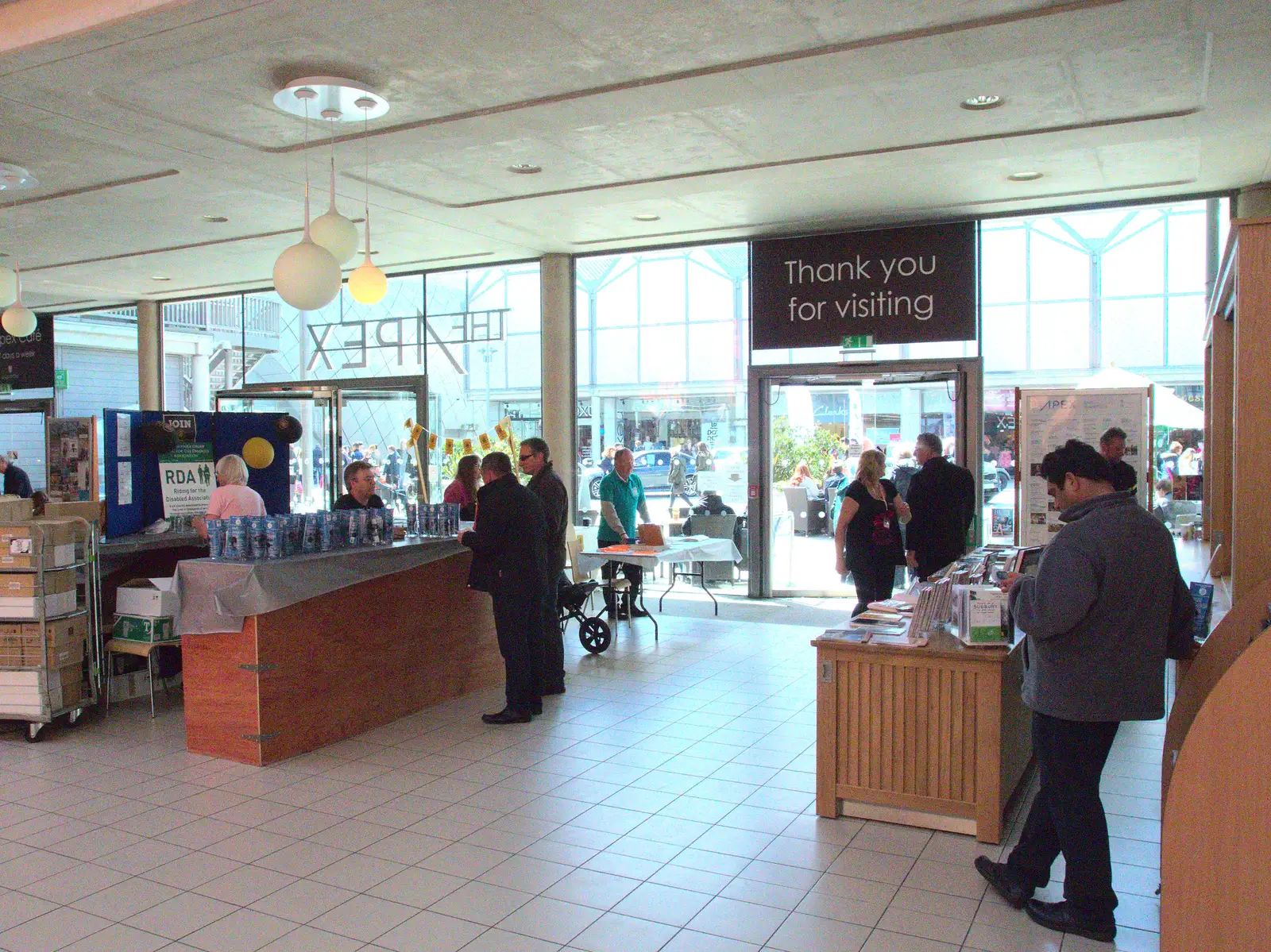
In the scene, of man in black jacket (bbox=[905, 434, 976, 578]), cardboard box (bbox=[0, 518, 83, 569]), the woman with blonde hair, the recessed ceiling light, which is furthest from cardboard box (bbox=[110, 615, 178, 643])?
the recessed ceiling light

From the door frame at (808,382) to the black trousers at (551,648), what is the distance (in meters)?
3.81

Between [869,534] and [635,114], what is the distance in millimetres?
3144

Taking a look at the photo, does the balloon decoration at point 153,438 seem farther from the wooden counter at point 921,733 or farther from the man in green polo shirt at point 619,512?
the wooden counter at point 921,733

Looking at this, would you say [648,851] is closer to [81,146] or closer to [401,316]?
[81,146]

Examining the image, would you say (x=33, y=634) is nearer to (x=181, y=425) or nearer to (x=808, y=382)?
(x=181, y=425)

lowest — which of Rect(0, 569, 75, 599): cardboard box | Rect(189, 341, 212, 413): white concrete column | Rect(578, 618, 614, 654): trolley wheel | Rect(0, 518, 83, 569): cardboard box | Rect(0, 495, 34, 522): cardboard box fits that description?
Rect(578, 618, 614, 654): trolley wheel

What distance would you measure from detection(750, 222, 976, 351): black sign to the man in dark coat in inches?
152

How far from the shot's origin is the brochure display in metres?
7.12

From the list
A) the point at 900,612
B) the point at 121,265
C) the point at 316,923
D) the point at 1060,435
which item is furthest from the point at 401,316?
the point at 316,923

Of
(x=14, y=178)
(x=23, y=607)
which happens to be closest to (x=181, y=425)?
(x=14, y=178)

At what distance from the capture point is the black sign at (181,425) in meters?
8.11

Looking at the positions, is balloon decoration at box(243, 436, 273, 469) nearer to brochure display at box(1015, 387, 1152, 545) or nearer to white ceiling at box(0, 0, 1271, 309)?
white ceiling at box(0, 0, 1271, 309)

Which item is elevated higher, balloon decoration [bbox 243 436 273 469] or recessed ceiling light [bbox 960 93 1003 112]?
recessed ceiling light [bbox 960 93 1003 112]

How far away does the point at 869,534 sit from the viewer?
7.09m
